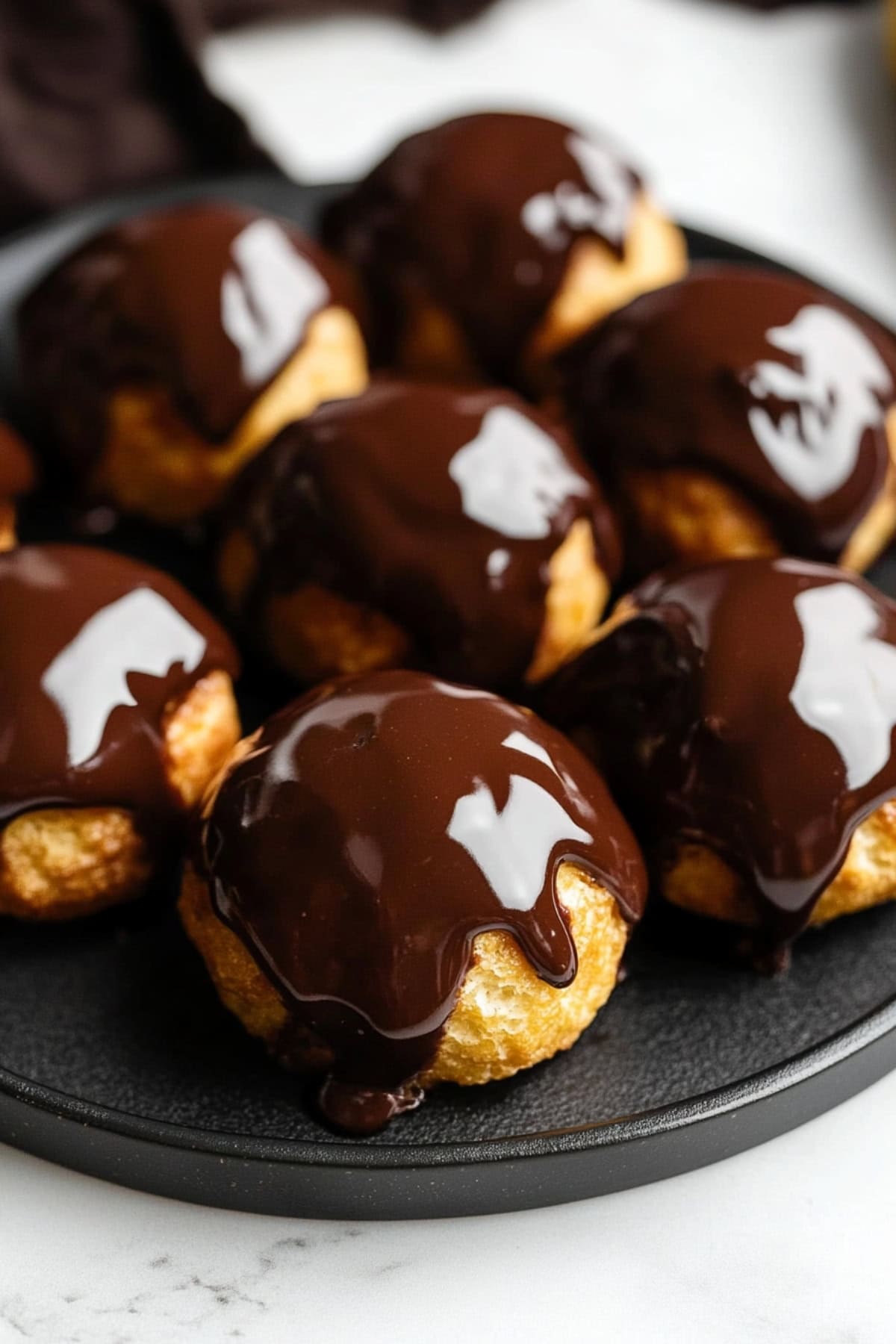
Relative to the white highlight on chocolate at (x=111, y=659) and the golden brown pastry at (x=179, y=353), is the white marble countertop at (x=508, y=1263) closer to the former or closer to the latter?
the white highlight on chocolate at (x=111, y=659)

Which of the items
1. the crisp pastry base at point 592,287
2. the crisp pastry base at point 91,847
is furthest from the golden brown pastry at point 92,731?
the crisp pastry base at point 592,287

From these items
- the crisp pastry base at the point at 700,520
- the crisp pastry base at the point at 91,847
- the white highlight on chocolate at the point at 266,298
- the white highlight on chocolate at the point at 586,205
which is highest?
the white highlight on chocolate at the point at 586,205

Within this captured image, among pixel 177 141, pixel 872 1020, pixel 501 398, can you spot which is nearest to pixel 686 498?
pixel 501 398

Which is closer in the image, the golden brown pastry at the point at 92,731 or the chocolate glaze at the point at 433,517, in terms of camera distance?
the golden brown pastry at the point at 92,731

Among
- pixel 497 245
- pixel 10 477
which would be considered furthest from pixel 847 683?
pixel 10 477

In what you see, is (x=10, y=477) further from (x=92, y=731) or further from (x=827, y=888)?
(x=827, y=888)

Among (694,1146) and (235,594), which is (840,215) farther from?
(694,1146)
